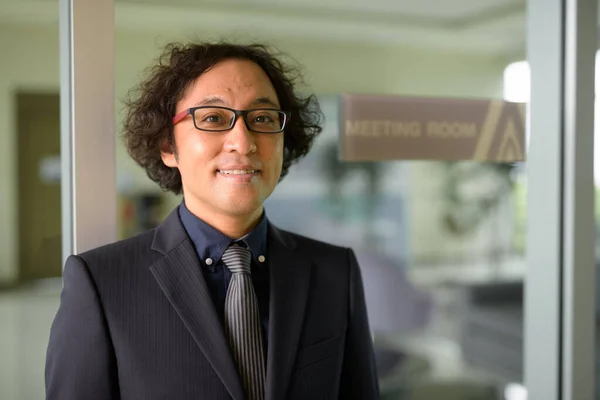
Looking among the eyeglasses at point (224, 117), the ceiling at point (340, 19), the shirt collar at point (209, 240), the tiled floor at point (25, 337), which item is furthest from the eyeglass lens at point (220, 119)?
the tiled floor at point (25, 337)

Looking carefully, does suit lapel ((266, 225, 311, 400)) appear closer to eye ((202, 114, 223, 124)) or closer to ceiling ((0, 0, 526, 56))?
eye ((202, 114, 223, 124))

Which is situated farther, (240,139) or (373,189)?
(373,189)

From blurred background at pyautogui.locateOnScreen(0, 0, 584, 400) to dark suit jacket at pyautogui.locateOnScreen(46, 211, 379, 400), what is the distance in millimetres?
357

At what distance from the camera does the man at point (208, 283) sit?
1.31 m

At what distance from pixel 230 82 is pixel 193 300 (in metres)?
0.51

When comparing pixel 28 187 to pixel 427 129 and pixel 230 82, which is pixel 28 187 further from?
pixel 427 129

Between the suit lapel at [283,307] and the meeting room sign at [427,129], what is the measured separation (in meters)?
0.56

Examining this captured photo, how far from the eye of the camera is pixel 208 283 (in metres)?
1.42

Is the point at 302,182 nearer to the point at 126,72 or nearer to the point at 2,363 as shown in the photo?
the point at 126,72

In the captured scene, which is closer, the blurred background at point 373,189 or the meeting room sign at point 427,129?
the blurred background at point 373,189

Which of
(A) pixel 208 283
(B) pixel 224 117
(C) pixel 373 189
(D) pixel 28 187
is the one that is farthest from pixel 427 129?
(D) pixel 28 187

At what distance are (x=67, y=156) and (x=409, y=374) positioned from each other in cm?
143

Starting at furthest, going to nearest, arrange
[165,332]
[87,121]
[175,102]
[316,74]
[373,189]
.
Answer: [373,189] < [316,74] < [87,121] < [175,102] < [165,332]

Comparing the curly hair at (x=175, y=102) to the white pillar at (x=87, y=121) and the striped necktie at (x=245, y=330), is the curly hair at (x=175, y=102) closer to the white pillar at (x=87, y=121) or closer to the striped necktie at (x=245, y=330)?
the white pillar at (x=87, y=121)
